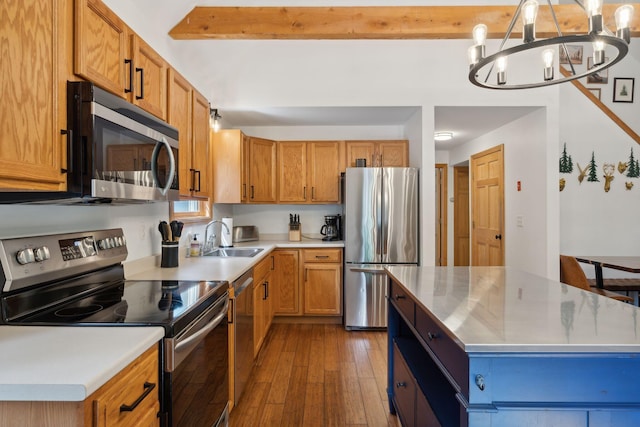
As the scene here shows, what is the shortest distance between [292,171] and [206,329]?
2.78 meters

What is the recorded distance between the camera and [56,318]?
1.18 metres

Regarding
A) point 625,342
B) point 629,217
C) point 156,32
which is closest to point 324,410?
point 625,342

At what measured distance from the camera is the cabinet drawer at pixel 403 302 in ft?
5.19

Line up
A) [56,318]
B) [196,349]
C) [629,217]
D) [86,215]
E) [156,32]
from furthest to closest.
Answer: [629,217], [156,32], [86,215], [196,349], [56,318]

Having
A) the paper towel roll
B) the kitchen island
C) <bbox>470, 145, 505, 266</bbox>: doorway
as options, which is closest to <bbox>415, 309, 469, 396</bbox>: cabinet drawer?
the kitchen island

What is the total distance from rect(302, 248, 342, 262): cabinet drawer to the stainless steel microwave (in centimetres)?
213

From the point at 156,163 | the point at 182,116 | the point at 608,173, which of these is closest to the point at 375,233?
the point at 182,116

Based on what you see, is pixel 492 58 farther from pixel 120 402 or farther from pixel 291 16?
pixel 120 402

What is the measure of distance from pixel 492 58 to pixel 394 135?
248 cm

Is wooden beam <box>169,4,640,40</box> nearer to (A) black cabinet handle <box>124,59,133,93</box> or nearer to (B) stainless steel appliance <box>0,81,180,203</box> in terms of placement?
(A) black cabinet handle <box>124,59,133,93</box>

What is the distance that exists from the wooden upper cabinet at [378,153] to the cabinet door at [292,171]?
0.56 m

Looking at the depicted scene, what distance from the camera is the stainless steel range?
3.71 ft

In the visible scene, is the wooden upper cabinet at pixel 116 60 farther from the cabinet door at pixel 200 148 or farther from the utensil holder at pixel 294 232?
the utensil holder at pixel 294 232

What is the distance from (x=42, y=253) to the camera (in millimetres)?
1268
